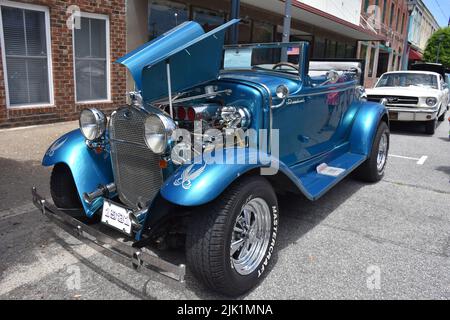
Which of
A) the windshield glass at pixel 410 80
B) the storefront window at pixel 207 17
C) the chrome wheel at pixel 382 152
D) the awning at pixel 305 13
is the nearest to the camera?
the chrome wheel at pixel 382 152

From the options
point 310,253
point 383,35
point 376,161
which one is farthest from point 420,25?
point 310,253

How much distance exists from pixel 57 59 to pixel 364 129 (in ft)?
18.8

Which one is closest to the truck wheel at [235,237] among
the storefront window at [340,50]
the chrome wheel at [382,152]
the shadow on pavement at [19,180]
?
the shadow on pavement at [19,180]

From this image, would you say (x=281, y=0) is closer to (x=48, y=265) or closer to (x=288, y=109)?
(x=288, y=109)

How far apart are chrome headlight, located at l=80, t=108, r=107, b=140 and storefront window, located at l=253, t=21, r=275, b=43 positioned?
35.1 feet

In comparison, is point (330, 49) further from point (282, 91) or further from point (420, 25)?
point (420, 25)

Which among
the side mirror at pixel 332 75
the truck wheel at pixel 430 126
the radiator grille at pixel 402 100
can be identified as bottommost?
the truck wheel at pixel 430 126

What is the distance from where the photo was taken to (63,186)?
11.1 ft

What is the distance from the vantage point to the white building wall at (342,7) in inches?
613

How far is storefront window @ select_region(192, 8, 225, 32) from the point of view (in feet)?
33.6

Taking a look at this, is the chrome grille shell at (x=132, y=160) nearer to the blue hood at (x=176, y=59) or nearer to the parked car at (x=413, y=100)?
the blue hood at (x=176, y=59)

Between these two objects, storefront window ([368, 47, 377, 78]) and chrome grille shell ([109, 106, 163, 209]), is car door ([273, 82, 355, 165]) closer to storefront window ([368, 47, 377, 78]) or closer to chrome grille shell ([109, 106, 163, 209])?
chrome grille shell ([109, 106, 163, 209])

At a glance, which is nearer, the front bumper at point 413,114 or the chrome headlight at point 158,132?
the chrome headlight at point 158,132

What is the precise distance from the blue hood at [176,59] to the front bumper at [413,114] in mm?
7668
